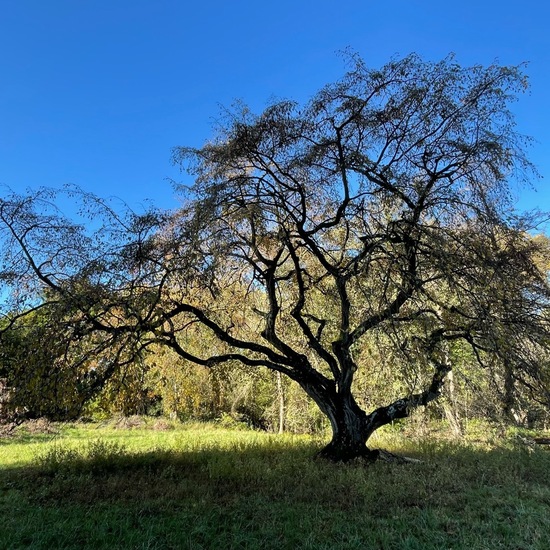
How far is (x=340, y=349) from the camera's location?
8.88 metres

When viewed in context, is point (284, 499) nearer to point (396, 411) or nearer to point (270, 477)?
point (270, 477)

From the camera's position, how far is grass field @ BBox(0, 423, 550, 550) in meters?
4.30

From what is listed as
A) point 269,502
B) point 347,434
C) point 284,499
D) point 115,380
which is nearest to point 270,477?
point 284,499

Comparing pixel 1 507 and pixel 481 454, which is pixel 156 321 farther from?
pixel 481 454

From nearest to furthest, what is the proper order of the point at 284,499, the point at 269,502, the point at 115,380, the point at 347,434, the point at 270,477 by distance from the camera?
the point at 269,502
the point at 284,499
the point at 115,380
the point at 270,477
the point at 347,434

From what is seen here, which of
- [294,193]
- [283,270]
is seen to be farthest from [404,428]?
[294,193]

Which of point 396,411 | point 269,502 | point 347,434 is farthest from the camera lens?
point 396,411

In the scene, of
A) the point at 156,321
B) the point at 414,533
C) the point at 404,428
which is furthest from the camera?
the point at 404,428

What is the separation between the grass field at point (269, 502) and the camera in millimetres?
4301

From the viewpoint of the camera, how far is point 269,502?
5.68 meters

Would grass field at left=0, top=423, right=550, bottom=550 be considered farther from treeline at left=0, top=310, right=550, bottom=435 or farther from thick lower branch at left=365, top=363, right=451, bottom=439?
treeline at left=0, top=310, right=550, bottom=435

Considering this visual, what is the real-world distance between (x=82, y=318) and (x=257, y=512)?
3.35 m

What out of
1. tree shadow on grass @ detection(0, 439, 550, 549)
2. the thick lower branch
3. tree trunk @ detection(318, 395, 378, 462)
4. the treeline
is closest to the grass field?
tree shadow on grass @ detection(0, 439, 550, 549)

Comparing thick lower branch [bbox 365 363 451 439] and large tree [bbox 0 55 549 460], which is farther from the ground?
large tree [bbox 0 55 549 460]
